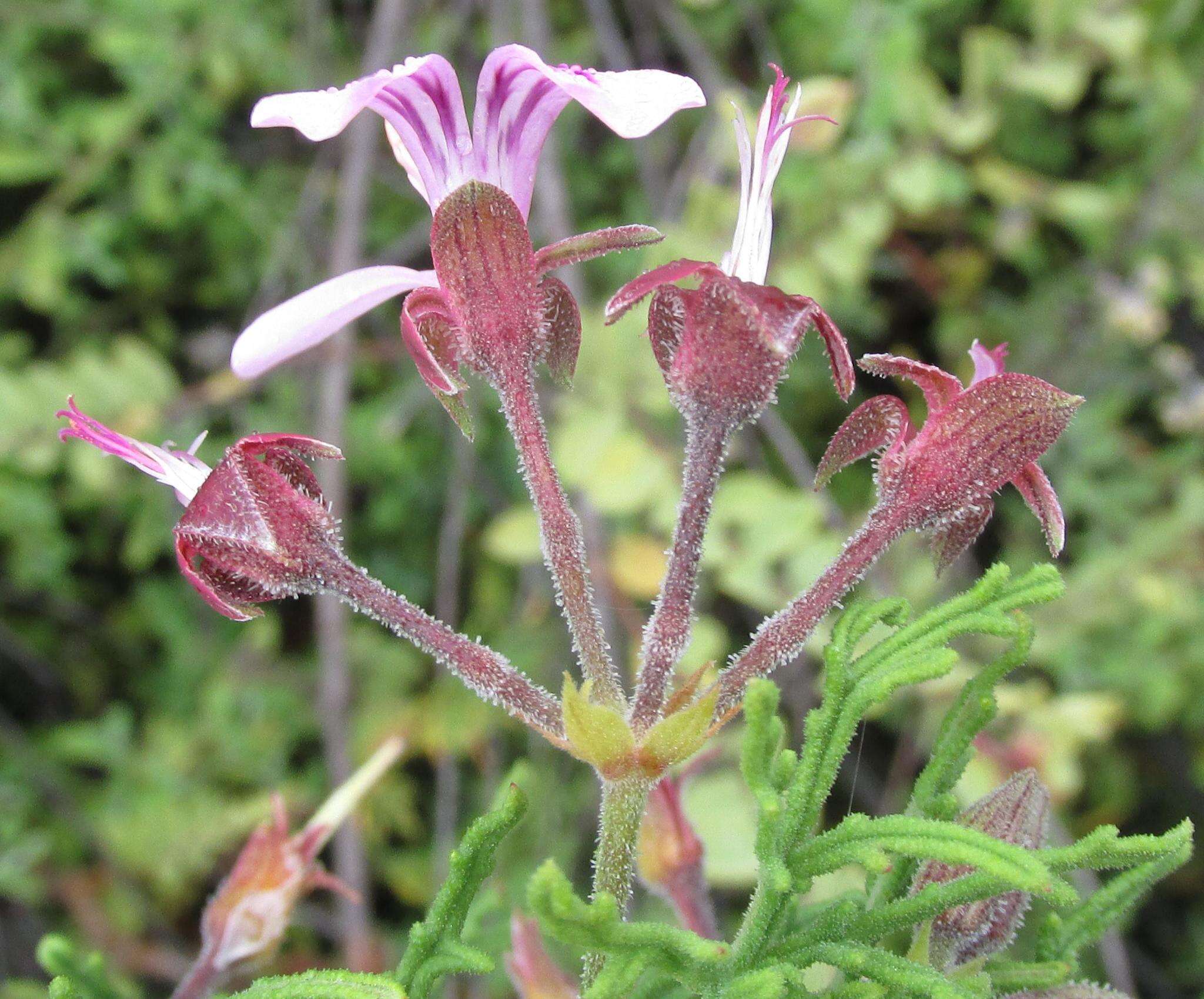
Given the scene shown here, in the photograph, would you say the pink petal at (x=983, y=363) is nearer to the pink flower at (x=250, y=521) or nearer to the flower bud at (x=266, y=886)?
the pink flower at (x=250, y=521)

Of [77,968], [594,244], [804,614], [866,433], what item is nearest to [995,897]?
[804,614]

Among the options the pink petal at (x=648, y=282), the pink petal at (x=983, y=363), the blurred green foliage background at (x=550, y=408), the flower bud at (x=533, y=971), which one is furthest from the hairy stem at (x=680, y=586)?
the blurred green foliage background at (x=550, y=408)

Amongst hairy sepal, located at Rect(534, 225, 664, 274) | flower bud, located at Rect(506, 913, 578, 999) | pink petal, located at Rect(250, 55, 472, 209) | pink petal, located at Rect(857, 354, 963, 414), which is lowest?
flower bud, located at Rect(506, 913, 578, 999)

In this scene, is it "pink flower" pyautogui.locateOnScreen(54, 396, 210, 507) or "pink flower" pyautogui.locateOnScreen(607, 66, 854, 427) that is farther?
"pink flower" pyautogui.locateOnScreen(54, 396, 210, 507)

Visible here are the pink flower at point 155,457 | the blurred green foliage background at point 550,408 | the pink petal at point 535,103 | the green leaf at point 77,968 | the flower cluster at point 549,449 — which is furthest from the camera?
the blurred green foliage background at point 550,408

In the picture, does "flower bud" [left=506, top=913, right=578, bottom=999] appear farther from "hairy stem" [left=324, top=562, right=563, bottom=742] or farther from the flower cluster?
"hairy stem" [left=324, top=562, right=563, bottom=742]

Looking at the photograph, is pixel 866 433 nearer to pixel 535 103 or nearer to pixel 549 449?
pixel 549 449

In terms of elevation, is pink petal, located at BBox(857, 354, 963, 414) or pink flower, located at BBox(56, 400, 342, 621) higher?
pink petal, located at BBox(857, 354, 963, 414)

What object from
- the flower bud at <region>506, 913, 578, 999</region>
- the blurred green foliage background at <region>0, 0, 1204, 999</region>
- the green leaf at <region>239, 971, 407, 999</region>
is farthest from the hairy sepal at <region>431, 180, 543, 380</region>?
the blurred green foliage background at <region>0, 0, 1204, 999</region>

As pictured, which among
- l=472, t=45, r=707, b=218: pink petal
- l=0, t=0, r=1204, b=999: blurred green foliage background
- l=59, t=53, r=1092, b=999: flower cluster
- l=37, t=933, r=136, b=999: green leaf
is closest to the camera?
l=472, t=45, r=707, b=218: pink petal
